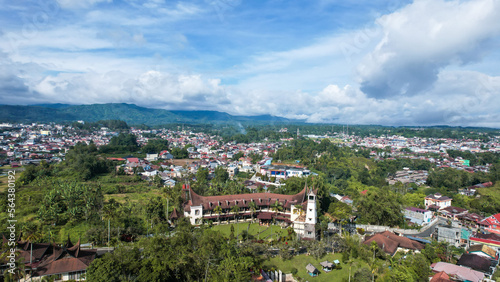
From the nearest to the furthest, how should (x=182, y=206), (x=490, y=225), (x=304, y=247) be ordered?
(x=304, y=247) → (x=182, y=206) → (x=490, y=225)

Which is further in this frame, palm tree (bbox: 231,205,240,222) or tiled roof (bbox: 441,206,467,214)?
tiled roof (bbox: 441,206,467,214)

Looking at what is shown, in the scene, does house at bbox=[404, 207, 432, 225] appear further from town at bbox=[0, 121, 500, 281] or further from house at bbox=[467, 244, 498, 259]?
house at bbox=[467, 244, 498, 259]

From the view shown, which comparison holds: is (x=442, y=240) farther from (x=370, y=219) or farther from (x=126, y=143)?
(x=126, y=143)

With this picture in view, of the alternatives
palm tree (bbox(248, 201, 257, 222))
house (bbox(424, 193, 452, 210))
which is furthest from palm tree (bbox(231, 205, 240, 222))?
house (bbox(424, 193, 452, 210))


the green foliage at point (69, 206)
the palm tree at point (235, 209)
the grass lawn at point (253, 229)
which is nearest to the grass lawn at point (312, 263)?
Answer: the grass lawn at point (253, 229)

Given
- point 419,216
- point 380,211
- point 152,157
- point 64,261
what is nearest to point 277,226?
point 380,211

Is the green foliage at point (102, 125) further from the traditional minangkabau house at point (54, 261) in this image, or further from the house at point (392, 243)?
the house at point (392, 243)

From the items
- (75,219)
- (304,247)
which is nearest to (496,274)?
(304,247)
